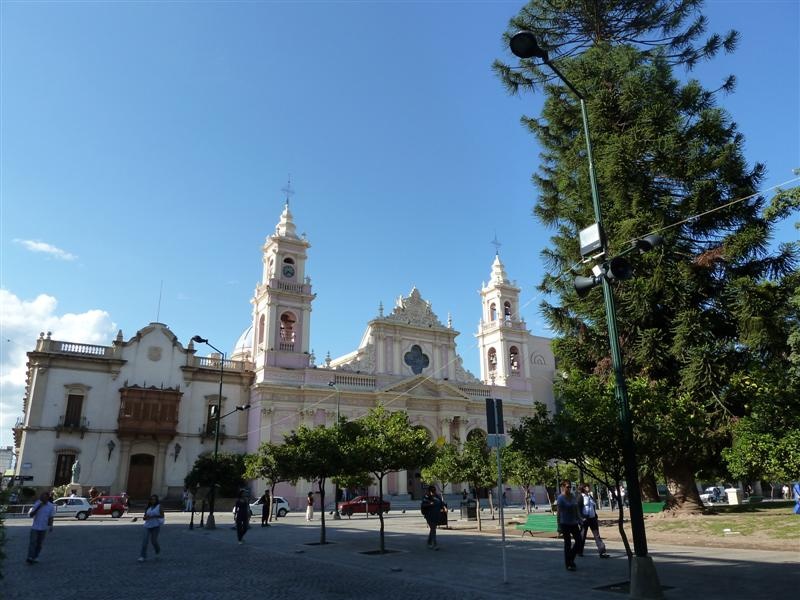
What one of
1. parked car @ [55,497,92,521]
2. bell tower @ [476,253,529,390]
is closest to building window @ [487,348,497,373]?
bell tower @ [476,253,529,390]

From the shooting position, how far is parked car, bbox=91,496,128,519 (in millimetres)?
33938

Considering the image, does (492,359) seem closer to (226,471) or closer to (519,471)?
(226,471)

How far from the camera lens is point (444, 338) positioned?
56.2 metres

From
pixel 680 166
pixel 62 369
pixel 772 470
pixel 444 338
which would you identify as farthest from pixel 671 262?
pixel 62 369

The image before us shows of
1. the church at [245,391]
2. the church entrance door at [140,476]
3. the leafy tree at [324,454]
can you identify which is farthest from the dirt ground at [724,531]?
the church entrance door at [140,476]

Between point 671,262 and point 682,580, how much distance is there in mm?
13549

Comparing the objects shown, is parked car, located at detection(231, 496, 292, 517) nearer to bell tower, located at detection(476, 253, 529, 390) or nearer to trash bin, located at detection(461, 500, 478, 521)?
trash bin, located at detection(461, 500, 478, 521)

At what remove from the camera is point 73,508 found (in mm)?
32219

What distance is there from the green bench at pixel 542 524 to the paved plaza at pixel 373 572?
1236mm

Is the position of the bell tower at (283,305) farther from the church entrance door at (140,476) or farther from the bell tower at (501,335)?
the bell tower at (501,335)

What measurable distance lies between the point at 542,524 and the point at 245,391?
33831 millimetres

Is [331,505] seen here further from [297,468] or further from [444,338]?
[297,468]

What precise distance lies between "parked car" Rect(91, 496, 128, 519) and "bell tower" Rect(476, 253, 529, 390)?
36.8m

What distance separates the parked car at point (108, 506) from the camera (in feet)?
111
